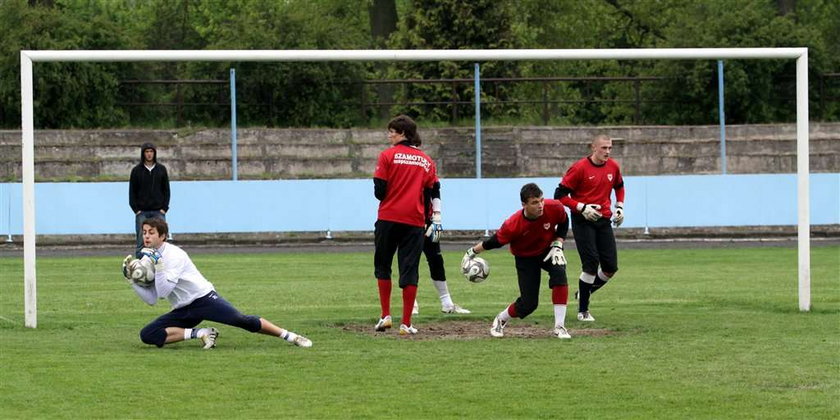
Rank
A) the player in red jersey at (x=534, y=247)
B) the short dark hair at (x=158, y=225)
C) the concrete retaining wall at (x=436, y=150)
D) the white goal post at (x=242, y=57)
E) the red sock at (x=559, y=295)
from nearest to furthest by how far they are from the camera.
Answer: the short dark hair at (x=158, y=225), the player in red jersey at (x=534, y=247), the red sock at (x=559, y=295), the white goal post at (x=242, y=57), the concrete retaining wall at (x=436, y=150)

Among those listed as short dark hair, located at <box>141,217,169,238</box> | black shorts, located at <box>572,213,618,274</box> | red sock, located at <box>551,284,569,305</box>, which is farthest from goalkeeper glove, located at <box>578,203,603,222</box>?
short dark hair, located at <box>141,217,169,238</box>

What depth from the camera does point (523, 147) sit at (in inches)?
1414

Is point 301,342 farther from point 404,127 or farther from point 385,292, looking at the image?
point 404,127

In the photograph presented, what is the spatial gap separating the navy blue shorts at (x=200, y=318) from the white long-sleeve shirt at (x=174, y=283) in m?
0.06

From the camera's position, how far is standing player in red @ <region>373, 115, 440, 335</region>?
43.0 ft

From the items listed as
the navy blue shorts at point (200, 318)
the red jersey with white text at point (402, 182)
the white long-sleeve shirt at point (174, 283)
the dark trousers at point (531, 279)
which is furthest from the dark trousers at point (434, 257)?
the white long-sleeve shirt at point (174, 283)

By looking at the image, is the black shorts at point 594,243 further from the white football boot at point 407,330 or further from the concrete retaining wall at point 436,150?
the concrete retaining wall at point 436,150

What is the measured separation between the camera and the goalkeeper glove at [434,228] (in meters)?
13.9

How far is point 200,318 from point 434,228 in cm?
289

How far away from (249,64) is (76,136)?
15.5 feet

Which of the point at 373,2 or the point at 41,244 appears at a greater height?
the point at 373,2

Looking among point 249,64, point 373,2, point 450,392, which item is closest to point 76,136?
point 249,64

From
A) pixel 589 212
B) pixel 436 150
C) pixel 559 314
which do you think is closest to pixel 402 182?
pixel 559 314

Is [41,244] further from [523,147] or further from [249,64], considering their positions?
[523,147]
